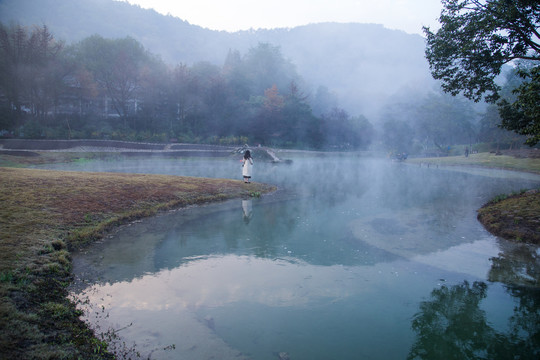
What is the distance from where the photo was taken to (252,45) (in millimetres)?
133750

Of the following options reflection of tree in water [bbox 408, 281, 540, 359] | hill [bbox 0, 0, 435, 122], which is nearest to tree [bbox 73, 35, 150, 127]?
hill [bbox 0, 0, 435, 122]

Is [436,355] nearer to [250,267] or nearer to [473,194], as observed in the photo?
[250,267]

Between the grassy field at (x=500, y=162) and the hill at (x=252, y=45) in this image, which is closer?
the grassy field at (x=500, y=162)

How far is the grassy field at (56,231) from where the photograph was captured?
4.12 m

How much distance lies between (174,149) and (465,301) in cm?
3754

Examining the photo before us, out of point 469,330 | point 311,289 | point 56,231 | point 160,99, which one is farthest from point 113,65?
point 469,330

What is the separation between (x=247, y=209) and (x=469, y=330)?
9.02 meters

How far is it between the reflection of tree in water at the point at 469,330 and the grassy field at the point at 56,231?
14.2 feet

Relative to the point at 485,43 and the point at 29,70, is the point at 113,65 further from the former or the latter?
the point at 485,43

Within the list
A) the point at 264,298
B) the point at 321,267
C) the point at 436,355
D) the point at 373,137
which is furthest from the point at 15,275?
the point at 373,137

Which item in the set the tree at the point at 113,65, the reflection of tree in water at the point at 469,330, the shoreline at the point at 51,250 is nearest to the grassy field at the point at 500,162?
the shoreline at the point at 51,250

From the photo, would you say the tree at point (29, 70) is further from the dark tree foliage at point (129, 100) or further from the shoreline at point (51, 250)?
the shoreline at point (51, 250)

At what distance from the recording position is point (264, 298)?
19.6 ft

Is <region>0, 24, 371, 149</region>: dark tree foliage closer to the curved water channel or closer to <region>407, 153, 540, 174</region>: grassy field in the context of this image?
<region>407, 153, 540, 174</region>: grassy field
